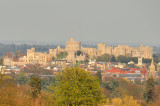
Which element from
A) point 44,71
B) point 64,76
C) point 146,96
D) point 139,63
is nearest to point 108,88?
point 146,96

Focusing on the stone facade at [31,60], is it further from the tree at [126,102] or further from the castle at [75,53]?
the tree at [126,102]

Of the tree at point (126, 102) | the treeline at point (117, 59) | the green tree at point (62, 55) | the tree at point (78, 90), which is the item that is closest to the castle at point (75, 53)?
the green tree at point (62, 55)

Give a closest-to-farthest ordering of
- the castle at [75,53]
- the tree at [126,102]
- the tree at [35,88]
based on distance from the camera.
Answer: the tree at [35,88] → the tree at [126,102] → the castle at [75,53]

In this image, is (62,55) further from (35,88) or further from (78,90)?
(78,90)

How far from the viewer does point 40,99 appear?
21.7 m

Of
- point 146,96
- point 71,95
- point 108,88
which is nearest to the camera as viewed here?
point 71,95

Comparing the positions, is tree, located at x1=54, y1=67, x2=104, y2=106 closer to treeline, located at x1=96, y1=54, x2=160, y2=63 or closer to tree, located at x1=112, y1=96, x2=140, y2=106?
tree, located at x1=112, y1=96, x2=140, y2=106

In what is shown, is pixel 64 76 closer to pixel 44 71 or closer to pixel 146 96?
pixel 146 96

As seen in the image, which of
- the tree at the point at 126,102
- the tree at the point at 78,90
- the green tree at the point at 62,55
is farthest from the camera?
the green tree at the point at 62,55

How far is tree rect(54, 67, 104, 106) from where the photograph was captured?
57.1 ft

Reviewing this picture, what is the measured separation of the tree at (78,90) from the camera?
57.1ft

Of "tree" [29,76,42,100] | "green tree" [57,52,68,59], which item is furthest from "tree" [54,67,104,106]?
"green tree" [57,52,68,59]

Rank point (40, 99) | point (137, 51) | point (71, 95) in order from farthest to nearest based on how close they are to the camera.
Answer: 1. point (137, 51)
2. point (40, 99)
3. point (71, 95)

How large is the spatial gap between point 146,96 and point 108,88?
4046 mm
